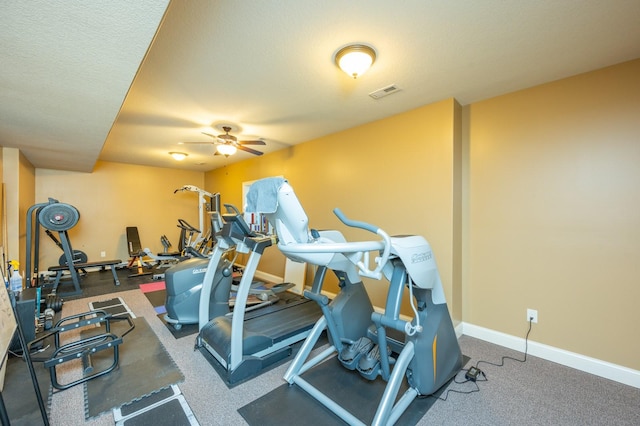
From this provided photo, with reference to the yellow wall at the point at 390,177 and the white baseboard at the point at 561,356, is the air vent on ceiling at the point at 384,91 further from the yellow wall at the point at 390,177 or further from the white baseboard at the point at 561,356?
the white baseboard at the point at 561,356

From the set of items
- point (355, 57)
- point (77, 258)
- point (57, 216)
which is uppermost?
point (355, 57)

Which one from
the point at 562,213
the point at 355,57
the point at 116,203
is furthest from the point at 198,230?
the point at 562,213

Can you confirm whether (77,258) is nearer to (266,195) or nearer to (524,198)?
(266,195)

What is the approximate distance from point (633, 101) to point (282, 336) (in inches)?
139

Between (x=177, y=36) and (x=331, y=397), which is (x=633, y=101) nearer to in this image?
(x=331, y=397)

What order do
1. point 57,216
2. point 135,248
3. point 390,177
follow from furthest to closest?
1. point 135,248
2. point 57,216
3. point 390,177

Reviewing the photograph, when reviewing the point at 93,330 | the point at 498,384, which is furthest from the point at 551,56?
the point at 93,330

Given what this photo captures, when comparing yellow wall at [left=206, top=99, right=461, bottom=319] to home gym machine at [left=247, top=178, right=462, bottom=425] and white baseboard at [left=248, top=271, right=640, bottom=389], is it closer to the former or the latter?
white baseboard at [left=248, top=271, right=640, bottom=389]

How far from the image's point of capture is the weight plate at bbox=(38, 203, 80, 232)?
3869mm

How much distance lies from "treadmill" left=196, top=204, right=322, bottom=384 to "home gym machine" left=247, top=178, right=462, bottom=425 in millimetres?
355

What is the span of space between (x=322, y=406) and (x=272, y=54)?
8.43ft

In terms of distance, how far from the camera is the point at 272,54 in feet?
6.57

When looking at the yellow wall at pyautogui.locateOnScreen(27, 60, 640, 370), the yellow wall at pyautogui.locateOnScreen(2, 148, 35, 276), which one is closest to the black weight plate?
the yellow wall at pyautogui.locateOnScreen(2, 148, 35, 276)

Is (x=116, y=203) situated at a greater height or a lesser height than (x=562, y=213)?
greater
